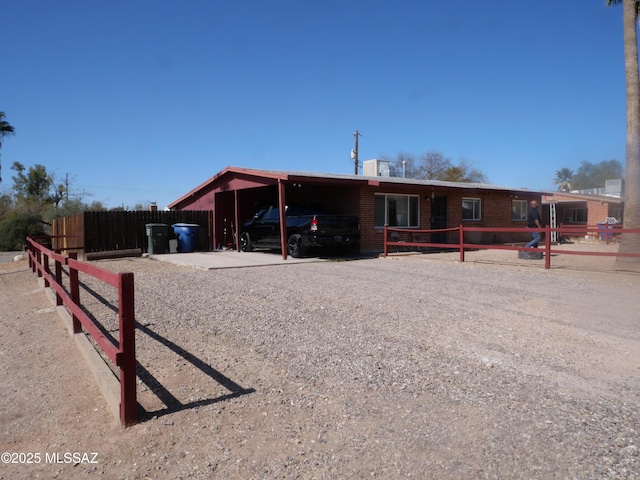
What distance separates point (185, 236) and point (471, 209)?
11.9m

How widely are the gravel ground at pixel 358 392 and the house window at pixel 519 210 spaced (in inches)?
606

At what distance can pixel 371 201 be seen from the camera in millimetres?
16844

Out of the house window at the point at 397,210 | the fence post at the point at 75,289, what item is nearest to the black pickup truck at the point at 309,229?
the house window at the point at 397,210

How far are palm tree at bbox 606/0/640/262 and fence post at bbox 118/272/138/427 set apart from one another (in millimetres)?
12831

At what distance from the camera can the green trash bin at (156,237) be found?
56.0 ft

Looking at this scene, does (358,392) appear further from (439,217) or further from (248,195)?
(439,217)

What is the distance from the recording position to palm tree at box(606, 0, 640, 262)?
490 inches

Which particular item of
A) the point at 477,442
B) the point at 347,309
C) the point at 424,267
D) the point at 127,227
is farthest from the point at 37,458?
the point at 127,227

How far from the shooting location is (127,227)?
17.5 m

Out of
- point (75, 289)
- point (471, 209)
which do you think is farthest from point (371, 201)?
point (75, 289)

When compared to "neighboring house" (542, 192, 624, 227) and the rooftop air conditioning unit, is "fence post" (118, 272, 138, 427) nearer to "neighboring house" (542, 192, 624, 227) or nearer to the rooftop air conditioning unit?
the rooftop air conditioning unit

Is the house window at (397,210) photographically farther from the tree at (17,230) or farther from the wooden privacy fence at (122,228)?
the tree at (17,230)

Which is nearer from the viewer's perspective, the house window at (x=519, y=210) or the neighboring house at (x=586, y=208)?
the house window at (x=519, y=210)

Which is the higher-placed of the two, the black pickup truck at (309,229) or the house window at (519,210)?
the house window at (519,210)
